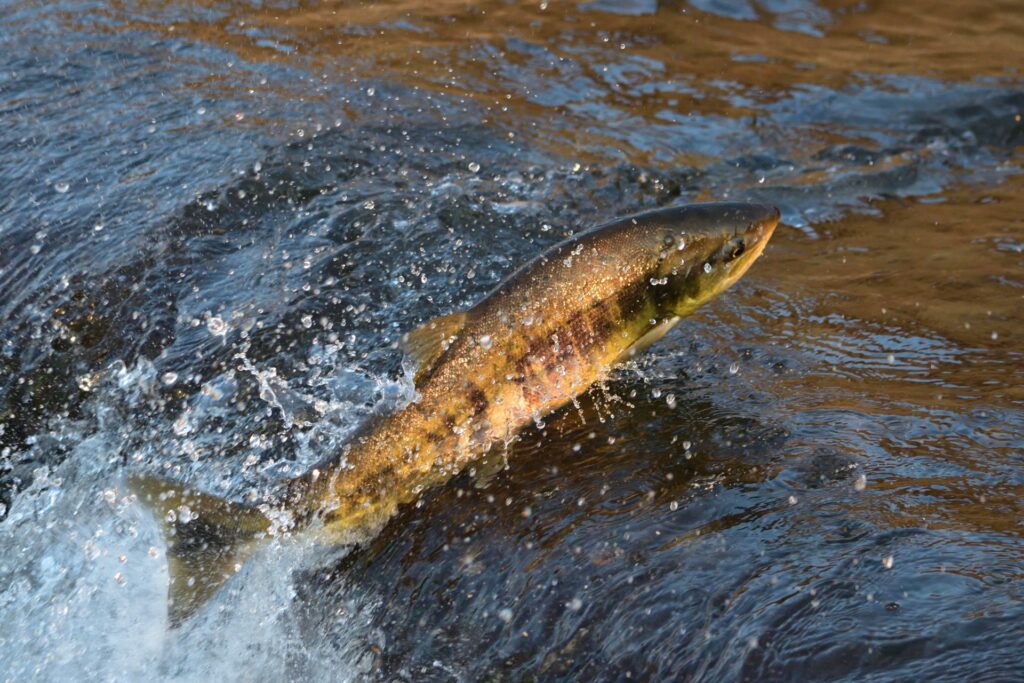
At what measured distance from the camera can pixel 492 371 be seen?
3.81 m

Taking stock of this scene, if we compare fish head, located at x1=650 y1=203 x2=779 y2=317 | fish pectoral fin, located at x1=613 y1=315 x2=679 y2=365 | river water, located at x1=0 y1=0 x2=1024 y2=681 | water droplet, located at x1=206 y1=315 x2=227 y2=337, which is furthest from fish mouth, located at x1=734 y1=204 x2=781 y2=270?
water droplet, located at x1=206 y1=315 x2=227 y2=337

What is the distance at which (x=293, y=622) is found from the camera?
3.63 meters

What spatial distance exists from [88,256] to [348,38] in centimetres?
421

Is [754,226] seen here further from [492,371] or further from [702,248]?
[492,371]

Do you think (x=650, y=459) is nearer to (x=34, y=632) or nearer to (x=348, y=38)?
(x=34, y=632)

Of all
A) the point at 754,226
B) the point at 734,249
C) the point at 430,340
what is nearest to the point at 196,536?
the point at 430,340

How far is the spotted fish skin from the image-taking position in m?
3.69

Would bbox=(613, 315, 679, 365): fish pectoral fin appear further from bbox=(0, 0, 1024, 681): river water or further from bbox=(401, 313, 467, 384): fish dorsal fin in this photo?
bbox=(401, 313, 467, 384): fish dorsal fin

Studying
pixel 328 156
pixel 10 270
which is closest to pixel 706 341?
pixel 328 156

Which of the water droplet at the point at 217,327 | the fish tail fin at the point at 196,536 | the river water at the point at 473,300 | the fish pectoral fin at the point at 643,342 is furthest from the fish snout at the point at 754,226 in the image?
the water droplet at the point at 217,327

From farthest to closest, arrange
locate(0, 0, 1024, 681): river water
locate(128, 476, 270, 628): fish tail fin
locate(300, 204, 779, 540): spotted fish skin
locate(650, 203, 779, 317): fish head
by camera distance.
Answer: locate(650, 203, 779, 317): fish head
locate(300, 204, 779, 540): spotted fish skin
locate(128, 476, 270, 628): fish tail fin
locate(0, 0, 1024, 681): river water

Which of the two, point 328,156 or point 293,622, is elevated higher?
point 328,156

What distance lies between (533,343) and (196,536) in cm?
125

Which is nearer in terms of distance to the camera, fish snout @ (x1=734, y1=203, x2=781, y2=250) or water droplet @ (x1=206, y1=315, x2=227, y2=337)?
fish snout @ (x1=734, y1=203, x2=781, y2=250)
